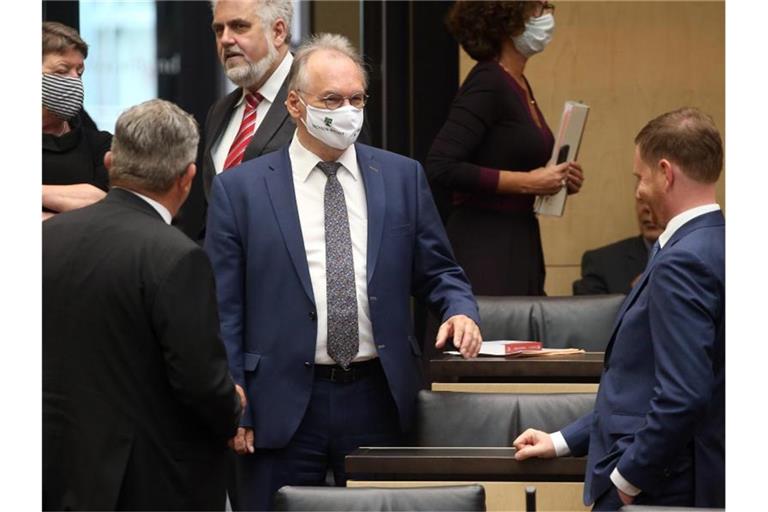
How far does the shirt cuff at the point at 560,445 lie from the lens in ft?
12.4

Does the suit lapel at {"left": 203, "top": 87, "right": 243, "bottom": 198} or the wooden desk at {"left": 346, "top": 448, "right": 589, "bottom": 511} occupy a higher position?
the suit lapel at {"left": 203, "top": 87, "right": 243, "bottom": 198}

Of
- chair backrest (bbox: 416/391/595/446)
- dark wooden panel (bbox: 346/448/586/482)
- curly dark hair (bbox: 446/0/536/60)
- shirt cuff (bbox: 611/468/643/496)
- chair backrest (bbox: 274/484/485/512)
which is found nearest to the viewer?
chair backrest (bbox: 274/484/485/512)

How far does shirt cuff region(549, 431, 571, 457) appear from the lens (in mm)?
3766

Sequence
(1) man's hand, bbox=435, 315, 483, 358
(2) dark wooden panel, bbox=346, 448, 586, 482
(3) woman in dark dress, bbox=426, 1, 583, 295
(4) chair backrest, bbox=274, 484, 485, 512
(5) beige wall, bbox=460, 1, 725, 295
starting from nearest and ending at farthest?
(4) chair backrest, bbox=274, 484, 485, 512 → (2) dark wooden panel, bbox=346, 448, 586, 482 → (1) man's hand, bbox=435, 315, 483, 358 → (3) woman in dark dress, bbox=426, 1, 583, 295 → (5) beige wall, bbox=460, 1, 725, 295

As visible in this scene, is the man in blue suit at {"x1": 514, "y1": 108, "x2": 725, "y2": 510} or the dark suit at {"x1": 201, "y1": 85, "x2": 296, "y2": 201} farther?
the dark suit at {"x1": 201, "y1": 85, "x2": 296, "y2": 201}

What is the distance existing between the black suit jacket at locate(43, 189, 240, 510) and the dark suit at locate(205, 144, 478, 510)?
30.1 inches

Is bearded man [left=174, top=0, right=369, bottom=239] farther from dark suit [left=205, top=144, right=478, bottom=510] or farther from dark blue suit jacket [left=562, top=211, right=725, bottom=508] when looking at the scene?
dark blue suit jacket [left=562, top=211, right=725, bottom=508]

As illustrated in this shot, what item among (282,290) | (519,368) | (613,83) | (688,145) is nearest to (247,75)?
(282,290)

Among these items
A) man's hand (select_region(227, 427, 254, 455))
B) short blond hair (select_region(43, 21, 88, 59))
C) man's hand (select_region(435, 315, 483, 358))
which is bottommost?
man's hand (select_region(227, 427, 254, 455))

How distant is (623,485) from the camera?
3.38 metres

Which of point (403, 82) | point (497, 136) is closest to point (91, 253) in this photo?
point (497, 136)

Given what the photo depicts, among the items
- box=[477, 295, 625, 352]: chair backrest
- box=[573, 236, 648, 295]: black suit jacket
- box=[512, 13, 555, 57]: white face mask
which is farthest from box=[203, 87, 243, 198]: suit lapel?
box=[573, 236, 648, 295]: black suit jacket

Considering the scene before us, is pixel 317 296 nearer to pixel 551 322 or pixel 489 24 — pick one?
pixel 551 322
